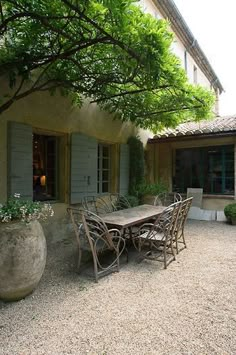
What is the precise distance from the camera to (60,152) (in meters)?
5.50

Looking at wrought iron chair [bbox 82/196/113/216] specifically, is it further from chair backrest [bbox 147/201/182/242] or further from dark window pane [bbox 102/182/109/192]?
chair backrest [bbox 147/201/182/242]

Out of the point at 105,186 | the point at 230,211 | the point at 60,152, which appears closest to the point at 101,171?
the point at 105,186

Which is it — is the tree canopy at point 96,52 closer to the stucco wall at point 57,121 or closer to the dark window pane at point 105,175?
the stucco wall at point 57,121

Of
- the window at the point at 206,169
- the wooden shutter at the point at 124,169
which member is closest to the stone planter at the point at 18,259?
the wooden shutter at the point at 124,169

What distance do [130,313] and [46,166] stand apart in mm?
3980

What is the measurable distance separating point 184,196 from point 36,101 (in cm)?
567

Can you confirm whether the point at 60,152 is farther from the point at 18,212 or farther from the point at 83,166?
the point at 18,212

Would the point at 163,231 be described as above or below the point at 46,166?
below

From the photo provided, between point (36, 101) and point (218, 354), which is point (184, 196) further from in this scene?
point (218, 354)

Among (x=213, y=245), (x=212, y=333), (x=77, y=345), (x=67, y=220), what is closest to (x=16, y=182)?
(x=67, y=220)

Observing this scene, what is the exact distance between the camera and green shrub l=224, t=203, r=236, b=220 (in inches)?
262

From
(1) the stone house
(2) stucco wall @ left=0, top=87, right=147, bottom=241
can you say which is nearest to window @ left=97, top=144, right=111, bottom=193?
(2) stucco wall @ left=0, top=87, right=147, bottom=241

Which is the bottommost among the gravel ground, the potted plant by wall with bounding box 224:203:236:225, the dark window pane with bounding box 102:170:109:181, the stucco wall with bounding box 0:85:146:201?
the gravel ground

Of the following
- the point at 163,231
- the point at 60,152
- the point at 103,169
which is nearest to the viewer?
the point at 163,231
